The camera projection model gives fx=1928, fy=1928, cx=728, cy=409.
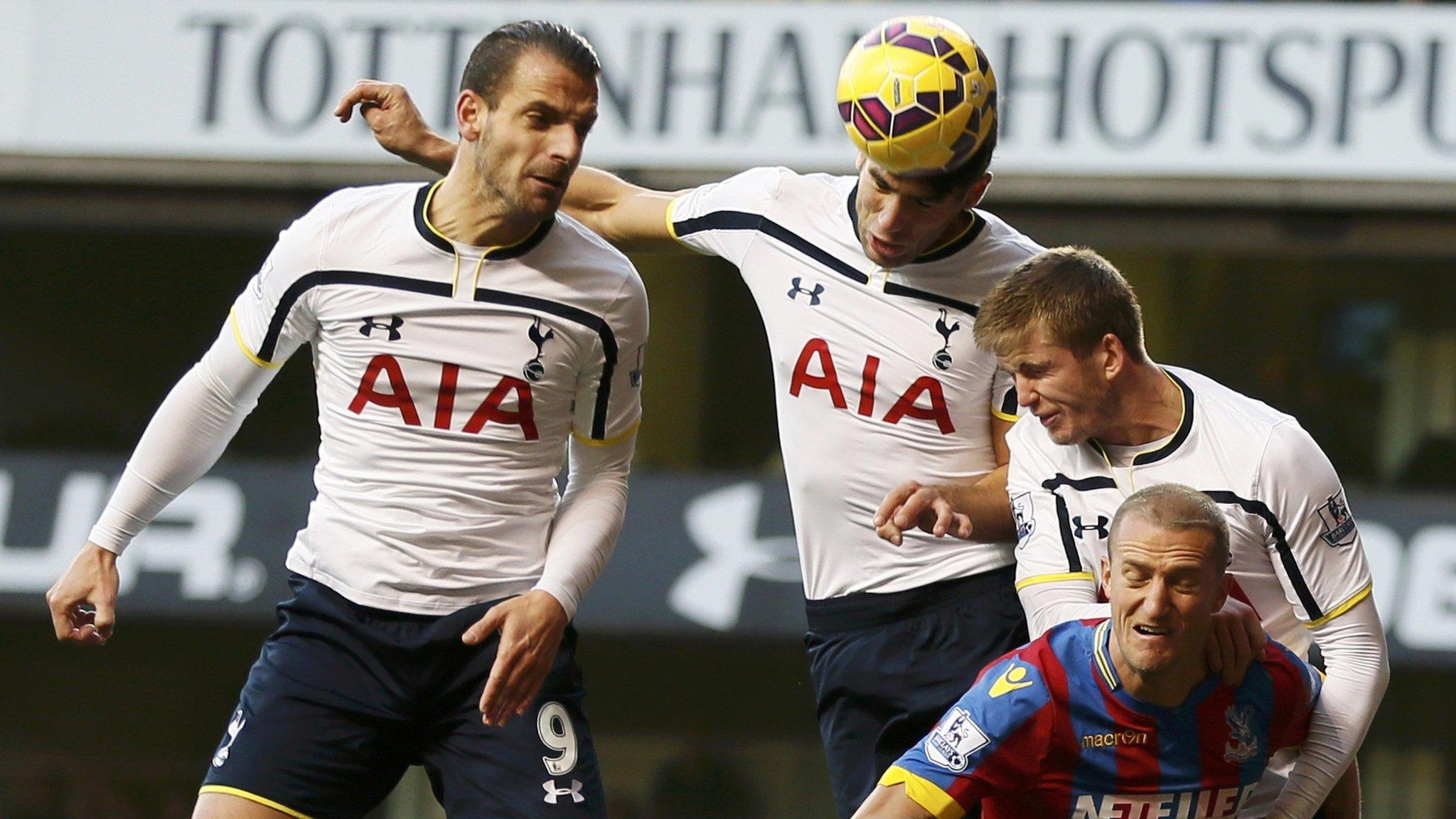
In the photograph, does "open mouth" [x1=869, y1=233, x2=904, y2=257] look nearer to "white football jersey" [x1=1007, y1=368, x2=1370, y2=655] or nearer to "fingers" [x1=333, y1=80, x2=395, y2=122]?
"white football jersey" [x1=1007, y1=368, x2=1370, y2=655]

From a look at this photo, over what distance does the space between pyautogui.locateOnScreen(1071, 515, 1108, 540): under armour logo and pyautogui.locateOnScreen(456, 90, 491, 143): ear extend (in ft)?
4.87

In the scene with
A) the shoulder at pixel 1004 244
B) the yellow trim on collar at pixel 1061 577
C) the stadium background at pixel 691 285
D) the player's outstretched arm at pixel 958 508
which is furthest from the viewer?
the stadium background at pixel 691 285

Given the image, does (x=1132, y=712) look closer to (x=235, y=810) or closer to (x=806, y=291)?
(x=806, y=291)

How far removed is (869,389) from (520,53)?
107 centimetres

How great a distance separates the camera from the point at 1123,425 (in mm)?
3916

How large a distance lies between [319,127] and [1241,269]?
216 inches

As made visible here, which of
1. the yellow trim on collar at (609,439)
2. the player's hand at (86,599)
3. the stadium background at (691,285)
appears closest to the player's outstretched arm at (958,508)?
the yellow trim on collar at (609,439)

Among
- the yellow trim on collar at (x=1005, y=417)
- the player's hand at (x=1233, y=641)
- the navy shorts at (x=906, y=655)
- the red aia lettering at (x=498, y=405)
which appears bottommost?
the navy shorts at (x=906, y=655)

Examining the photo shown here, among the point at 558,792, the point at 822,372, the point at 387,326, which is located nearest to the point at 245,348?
the point at 387,326

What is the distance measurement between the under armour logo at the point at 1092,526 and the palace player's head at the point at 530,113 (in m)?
1.26

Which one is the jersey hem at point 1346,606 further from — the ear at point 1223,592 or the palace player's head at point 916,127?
the palace player's head at point 916,127

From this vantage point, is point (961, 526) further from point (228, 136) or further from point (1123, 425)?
point (228, 136)

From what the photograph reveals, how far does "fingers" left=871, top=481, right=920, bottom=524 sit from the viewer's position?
388 cm

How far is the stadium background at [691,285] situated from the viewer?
1037cm
